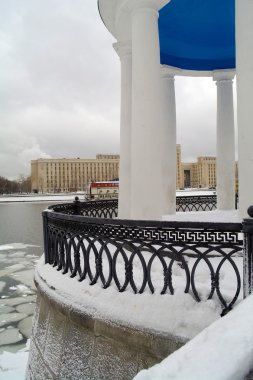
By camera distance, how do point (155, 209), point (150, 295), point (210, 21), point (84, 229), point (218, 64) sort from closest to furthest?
point (150, 295)
point (84, 229)
point (155, 209)
point (210, 21)
point (218, 64)

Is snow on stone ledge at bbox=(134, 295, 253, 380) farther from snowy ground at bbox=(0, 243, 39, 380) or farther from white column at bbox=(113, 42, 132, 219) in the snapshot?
white column at bbox=(113, 42, 132, 219)

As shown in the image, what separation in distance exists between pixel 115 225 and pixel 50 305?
172cm

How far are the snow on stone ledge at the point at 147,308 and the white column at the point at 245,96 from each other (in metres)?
2.88

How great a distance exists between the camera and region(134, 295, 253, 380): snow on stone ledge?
133cm

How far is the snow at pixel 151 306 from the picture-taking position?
3396 mm

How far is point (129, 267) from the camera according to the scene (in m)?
4.05

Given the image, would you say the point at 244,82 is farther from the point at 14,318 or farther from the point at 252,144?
the point at 14,318

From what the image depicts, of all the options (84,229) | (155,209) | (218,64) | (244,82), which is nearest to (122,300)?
(84,229)

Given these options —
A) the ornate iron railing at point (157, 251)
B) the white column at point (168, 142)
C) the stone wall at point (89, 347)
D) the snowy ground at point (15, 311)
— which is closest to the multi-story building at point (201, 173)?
the snowy ground at point (15, 311)

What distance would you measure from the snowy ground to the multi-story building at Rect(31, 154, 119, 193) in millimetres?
114391

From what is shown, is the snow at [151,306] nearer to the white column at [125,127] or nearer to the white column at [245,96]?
the white column at [245,96]

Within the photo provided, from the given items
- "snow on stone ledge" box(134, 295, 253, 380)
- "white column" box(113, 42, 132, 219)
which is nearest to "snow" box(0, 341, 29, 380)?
"white column" box(113, 42, 132, 219)

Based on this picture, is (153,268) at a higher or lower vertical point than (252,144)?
lower

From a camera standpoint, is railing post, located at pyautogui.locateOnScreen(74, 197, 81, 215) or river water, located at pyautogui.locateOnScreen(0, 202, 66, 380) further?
railing post, located at pyautogui.locateOnScreen(74, 197, 81, 215)
